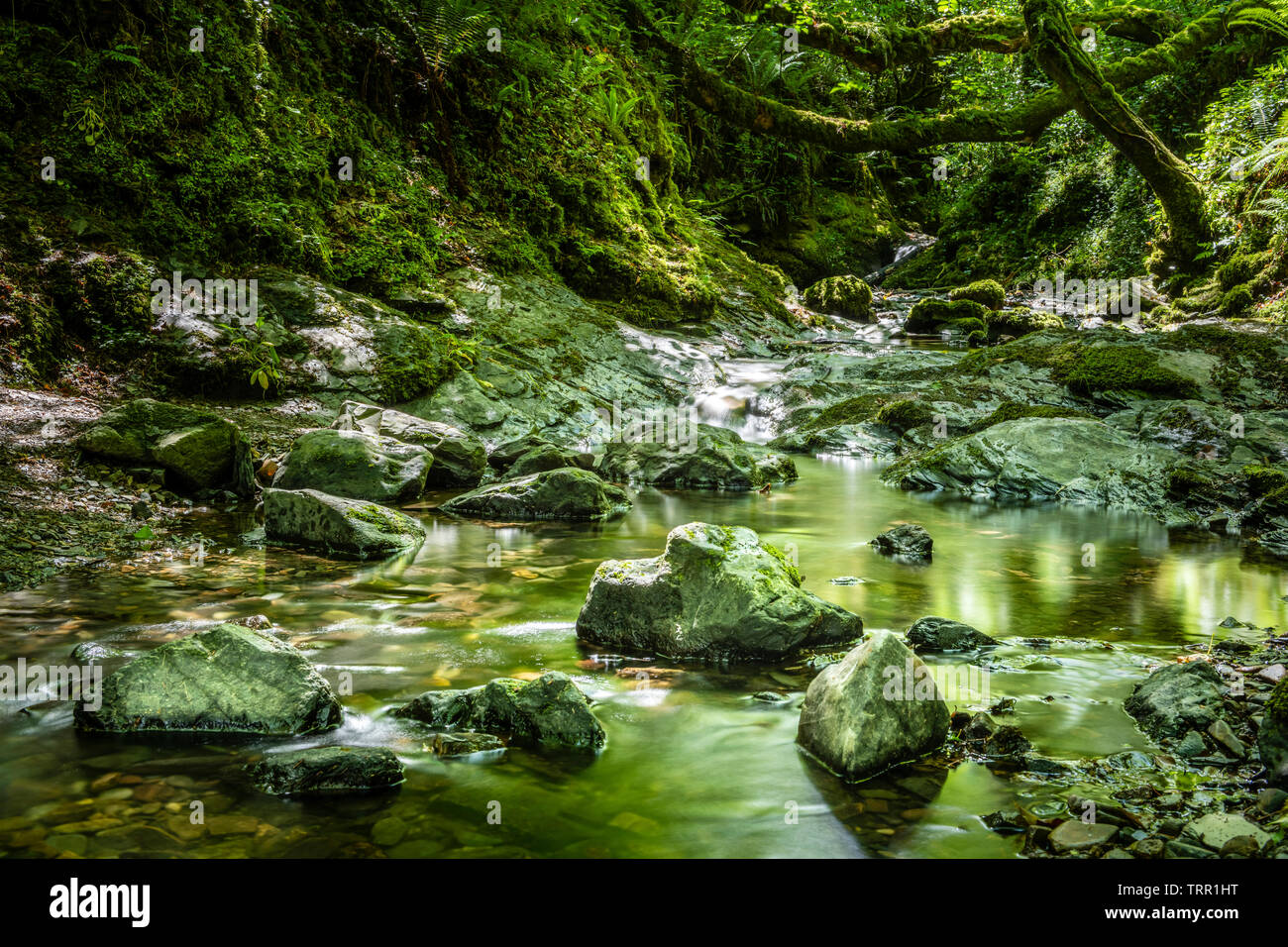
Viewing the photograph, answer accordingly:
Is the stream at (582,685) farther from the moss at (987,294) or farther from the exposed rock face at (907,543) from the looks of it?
the moss at (987,294)

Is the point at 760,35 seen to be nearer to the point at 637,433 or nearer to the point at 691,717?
the point at 637,433

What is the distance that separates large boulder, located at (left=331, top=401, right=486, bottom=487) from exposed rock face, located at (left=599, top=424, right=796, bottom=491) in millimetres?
1556

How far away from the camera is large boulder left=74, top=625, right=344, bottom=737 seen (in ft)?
9.18

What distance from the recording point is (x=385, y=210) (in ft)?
36.2

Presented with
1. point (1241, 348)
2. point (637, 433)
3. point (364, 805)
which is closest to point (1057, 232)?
point (1241, 348)

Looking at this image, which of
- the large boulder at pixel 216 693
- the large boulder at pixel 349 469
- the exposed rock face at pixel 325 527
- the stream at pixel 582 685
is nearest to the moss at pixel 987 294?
the stream at pixel 582 685

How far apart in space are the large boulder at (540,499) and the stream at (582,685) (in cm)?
30

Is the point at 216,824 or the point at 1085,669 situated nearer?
the point at 216,824

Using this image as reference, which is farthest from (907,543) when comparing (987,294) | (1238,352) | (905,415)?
(987,294)

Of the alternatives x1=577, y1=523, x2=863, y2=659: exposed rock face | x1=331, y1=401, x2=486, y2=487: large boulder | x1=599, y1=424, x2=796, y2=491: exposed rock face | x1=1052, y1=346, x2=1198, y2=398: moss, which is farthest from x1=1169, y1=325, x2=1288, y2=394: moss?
x1=331, y1=401, x2=486, y2=487: large boulder

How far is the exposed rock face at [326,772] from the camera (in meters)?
2.40

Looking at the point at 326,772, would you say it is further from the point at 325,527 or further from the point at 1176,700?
the point at 325,527

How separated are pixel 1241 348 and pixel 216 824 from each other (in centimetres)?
1161

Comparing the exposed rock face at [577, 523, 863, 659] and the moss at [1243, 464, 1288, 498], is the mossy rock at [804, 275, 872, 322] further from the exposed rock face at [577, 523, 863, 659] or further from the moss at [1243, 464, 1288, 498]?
the exposed rock face at [577, 523, 863, 659]
